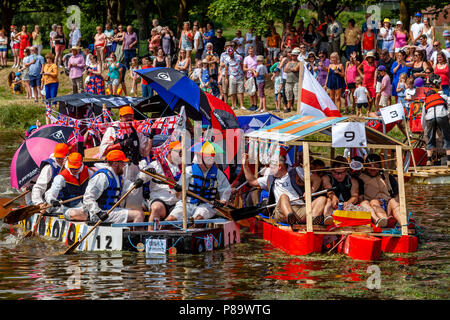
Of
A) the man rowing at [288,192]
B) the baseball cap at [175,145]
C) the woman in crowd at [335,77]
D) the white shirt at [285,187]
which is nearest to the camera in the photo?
the man rowing at [288,192]

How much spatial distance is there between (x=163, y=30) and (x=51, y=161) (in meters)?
15.4

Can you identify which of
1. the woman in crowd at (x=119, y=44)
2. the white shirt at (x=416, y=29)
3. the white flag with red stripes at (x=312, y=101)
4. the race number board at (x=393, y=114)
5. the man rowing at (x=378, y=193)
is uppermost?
the woman in crowd at (x=119, y=44)

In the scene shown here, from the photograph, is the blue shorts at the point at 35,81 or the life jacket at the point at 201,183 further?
the blue shorts at the point at 35,81

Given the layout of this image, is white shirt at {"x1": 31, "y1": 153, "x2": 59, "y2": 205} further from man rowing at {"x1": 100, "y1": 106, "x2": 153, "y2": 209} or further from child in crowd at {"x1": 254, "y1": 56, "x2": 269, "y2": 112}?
child in crowd at {"x1": 254, "y1": 56, "x2": 269, "y2": 112}

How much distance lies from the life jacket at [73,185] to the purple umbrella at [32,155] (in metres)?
1.81

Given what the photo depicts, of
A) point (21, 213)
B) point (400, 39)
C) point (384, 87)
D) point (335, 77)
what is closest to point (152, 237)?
point (21, 213)

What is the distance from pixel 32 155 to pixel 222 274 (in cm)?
589

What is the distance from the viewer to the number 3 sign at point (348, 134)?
13.1 m

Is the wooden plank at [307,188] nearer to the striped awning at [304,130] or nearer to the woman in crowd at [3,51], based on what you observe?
the striped awning at [304,130]

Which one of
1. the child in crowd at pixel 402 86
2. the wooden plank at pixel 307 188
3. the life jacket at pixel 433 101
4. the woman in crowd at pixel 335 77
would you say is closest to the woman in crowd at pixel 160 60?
the woman in crowd at pixel 335 77

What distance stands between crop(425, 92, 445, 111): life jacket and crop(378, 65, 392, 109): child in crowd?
2.98 m

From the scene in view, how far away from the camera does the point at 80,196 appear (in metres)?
14.3

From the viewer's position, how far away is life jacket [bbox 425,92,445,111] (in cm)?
2070
